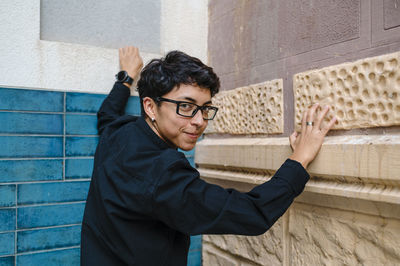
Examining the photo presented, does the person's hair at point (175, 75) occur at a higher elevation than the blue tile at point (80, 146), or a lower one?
higher

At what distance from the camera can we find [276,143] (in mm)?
1889

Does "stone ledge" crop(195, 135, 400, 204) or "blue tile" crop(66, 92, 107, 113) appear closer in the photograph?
"stone ledge" crop(195, 135, 400, 204)

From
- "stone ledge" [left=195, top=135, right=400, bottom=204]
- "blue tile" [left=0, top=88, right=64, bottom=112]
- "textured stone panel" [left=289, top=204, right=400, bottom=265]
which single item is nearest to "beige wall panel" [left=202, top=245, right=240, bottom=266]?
"stone ledge" [left=195, top=135, right=400, bottom=204]

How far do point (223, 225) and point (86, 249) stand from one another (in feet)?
2.27

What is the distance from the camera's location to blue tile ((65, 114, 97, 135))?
2.19 meters

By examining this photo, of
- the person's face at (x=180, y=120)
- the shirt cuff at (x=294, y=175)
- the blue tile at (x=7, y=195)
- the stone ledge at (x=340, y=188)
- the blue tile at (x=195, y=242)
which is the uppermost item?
the person's face at (x=180, y=120)

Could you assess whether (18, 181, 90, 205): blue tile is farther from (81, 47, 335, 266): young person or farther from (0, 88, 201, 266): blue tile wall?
(81, 47, 335, 266): young person

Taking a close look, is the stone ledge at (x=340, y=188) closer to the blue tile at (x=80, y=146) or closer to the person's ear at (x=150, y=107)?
the person's ear at (x=150, y=107)

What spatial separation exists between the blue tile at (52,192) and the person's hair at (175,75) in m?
0.87

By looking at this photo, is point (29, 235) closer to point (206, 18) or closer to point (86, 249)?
point (86, 249)

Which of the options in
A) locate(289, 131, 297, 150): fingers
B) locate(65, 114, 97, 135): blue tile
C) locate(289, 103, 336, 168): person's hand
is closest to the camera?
locate(289, 103, 336, 168): person's hand

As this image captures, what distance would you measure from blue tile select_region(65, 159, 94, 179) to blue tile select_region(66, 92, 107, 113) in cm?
30

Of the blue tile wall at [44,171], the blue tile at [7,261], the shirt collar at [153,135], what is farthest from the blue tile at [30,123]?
the shirt collar at [153,135]

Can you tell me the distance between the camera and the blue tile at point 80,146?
2189mm
